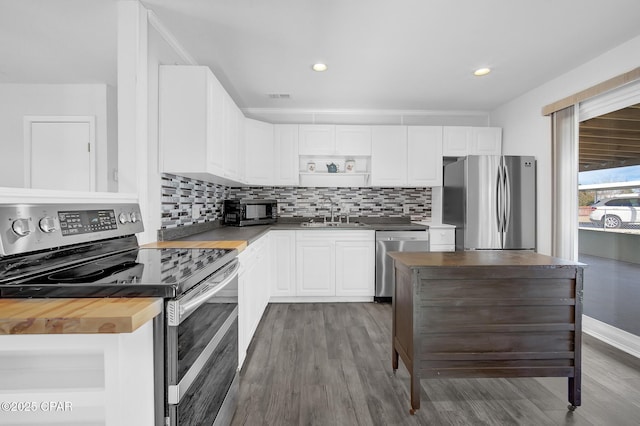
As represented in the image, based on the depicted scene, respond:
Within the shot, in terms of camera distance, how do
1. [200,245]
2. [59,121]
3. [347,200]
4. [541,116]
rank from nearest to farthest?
[200,245] → [59,121] → [541,116] → [347,200]

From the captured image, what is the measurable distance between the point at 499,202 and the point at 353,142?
184 centimetres

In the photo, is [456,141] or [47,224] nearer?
[47,224]

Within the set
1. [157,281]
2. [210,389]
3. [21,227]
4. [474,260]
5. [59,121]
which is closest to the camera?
[157,281]

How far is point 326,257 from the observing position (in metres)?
3.72

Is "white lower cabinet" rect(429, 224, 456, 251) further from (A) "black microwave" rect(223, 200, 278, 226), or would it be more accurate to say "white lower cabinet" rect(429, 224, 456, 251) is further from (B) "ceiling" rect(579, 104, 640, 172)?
(A) "black microwave" rect(223, 200, 278, 226)

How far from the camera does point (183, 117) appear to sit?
2180mm

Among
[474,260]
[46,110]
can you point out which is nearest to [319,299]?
[474,260]

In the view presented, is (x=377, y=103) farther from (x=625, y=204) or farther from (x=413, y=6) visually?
(x=625, y=204)

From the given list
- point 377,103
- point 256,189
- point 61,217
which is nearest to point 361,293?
point 256,189

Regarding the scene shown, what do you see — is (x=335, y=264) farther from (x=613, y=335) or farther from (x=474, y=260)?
(x=613, y=335)

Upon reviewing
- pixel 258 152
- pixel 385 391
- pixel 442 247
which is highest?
pixel 258 152

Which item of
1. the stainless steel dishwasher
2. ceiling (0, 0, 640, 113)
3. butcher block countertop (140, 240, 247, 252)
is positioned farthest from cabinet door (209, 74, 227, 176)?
the stainless steel dishwasher

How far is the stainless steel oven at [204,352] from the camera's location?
99cm

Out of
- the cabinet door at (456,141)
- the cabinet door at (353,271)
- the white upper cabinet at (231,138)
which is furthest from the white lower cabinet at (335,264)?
the cabinet door at (456,141)
